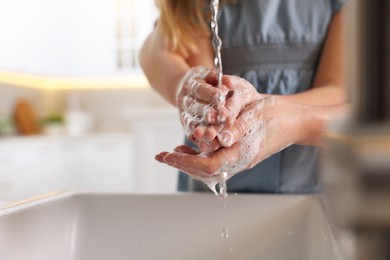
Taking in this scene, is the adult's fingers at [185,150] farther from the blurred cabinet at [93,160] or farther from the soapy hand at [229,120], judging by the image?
the blurred cabinet at [93,160]

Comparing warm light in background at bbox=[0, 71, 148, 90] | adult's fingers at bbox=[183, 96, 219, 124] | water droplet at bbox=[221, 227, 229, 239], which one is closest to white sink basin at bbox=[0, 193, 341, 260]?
water droplet at bbox=[221, 227, 229, 239]

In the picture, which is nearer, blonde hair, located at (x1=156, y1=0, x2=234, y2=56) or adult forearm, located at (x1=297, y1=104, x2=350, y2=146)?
adult forearm, located at (x1=297, y1=104, x2=350, y2=146)

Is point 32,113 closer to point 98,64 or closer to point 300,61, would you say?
point 98,64

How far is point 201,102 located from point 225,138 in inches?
2.5

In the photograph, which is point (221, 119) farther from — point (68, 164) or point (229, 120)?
point (68, 164)

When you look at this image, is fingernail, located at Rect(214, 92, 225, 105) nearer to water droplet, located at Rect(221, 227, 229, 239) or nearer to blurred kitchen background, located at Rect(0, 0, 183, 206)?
water droplet, located at Rect(221, 227, 229, 239)

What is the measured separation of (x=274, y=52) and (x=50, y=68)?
2582mm

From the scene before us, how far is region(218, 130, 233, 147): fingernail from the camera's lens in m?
0.49

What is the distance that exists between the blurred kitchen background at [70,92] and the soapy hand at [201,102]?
202 cm

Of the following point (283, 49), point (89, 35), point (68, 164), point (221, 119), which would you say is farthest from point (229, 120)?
point (89, 35)

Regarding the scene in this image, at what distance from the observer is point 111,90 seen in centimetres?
340

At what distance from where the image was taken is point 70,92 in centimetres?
346

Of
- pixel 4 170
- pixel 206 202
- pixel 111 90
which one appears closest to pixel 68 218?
pixel 206 202

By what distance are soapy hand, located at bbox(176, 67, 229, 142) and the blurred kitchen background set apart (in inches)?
79.7
